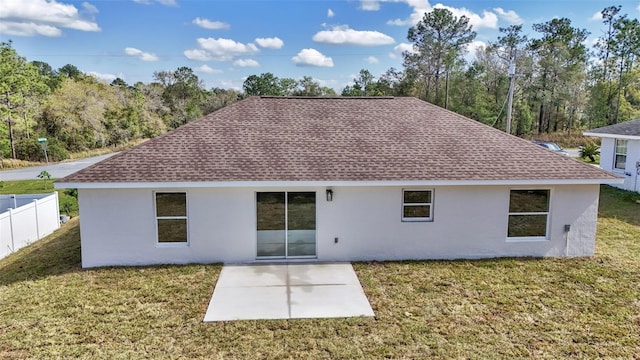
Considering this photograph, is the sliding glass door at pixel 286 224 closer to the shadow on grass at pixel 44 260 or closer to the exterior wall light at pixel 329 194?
the exterior wall light at pixel 329 194

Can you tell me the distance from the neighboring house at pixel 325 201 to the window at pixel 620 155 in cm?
1229

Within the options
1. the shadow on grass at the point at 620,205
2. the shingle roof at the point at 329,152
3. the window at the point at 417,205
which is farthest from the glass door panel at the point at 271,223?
the shadow on grass at the point at 620,205

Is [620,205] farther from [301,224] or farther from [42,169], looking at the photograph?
[42,169]

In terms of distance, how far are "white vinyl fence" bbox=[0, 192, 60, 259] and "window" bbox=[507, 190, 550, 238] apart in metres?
15.0

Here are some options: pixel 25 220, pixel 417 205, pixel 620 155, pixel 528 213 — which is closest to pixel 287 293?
pixel 417 205

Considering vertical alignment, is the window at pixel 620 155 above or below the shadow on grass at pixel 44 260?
above

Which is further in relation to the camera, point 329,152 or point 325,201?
point 329,152

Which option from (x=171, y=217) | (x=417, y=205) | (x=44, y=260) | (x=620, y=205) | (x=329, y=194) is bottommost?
(x=44, y=260)

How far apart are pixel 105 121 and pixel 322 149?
39.1 metres

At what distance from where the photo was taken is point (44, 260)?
11383mm

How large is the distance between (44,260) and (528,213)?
1381 cm

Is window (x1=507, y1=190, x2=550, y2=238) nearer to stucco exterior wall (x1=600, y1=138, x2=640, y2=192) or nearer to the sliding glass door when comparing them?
the sliding glass door

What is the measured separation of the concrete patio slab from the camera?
8062 mm

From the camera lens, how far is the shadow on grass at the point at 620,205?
626 inches
